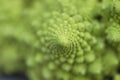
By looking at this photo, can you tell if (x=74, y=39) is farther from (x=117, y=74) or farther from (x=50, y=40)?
(x=117, y=74)

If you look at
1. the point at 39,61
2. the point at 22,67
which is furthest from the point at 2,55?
the point at 39,61

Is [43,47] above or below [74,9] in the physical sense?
below

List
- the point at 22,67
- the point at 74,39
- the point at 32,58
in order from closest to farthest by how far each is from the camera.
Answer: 1. the point at 74,39
2. the point at 32,58
3. the point at 22,67

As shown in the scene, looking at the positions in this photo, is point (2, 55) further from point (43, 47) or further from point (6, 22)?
point (43, 47)

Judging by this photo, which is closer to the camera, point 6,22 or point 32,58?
point 32,58

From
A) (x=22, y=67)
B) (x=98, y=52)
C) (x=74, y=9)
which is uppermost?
(x=74, y=9)

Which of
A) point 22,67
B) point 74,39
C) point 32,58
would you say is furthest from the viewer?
point 22,67
